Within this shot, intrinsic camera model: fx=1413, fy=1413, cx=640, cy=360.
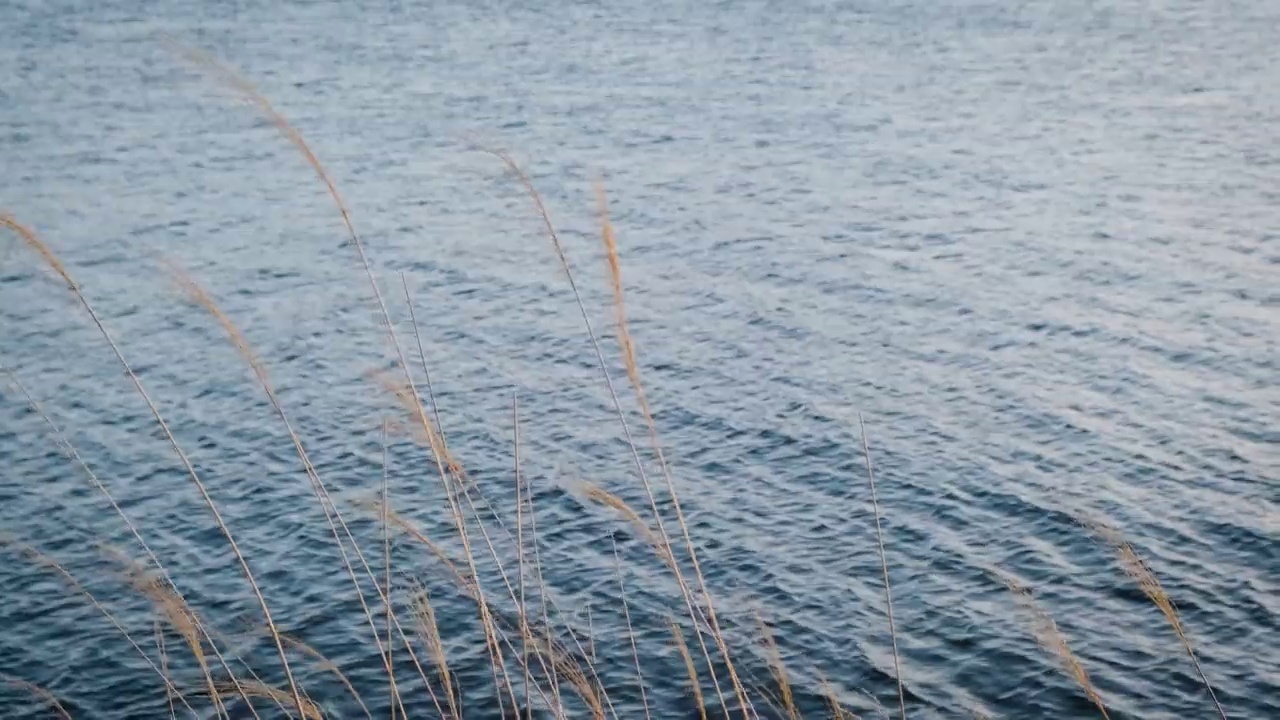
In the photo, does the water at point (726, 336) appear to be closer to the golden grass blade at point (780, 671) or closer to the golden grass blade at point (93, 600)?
the golden grass blade at point (93, 600)

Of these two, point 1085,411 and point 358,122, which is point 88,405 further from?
point 358,122

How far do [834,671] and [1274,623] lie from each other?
517 centimetres

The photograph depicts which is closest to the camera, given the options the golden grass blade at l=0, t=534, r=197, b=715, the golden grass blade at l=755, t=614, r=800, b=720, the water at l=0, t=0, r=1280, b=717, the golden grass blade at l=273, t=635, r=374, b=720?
the golden grass blade at l=755, t=614, r=800, b=720

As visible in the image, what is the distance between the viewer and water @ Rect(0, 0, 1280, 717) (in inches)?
664

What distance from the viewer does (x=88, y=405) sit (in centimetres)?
2320

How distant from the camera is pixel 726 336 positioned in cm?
2612

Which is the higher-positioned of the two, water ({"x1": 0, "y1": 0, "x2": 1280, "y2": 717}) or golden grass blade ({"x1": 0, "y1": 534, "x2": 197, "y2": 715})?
golden grass blade ({"x1": 0, "y1": 534, "x2": 197, "y2": 715})

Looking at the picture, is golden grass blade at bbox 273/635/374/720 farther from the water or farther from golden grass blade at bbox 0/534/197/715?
golden grass blade at bbox 0/534/197/715

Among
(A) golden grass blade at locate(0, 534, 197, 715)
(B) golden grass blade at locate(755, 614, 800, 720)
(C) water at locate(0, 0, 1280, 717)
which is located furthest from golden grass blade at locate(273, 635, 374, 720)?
(B) golden grass blade at locate(755, 614, 800, 720)

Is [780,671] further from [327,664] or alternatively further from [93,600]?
[93,600]

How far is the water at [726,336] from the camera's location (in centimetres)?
1686

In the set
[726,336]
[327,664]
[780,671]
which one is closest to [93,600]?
[327,664]

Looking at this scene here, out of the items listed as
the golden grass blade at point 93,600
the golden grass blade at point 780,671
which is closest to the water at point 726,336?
the golden grass blade at point 93,600

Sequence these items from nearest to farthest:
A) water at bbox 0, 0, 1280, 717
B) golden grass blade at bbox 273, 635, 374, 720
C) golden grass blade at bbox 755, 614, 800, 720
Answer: golden grass blade at bbox 755, 614, 800, 720 → golden grass blade at bbox 273, 635, 374, 720 → water at bbox 0, 0, 1280, 717
